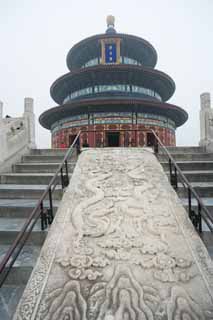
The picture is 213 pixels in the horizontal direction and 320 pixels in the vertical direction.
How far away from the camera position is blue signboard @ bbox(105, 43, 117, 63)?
18891 millimetres

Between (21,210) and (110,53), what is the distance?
17984 millimetres

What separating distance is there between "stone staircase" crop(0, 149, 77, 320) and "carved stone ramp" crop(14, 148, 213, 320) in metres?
0.31

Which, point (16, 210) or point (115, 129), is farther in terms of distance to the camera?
point (115, 129)

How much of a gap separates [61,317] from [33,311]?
342 millimetres

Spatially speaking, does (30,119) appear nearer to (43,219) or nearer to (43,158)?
(43,158)

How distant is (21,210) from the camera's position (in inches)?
185

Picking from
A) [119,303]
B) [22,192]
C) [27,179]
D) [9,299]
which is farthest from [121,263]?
[27,179]

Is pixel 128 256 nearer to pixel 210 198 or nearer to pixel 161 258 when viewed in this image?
pixel 161 258

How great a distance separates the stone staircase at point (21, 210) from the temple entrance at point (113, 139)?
7101mm

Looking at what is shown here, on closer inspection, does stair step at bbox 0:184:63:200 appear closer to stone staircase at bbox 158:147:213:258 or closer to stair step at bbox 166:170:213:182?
stone staircase at bbox 158:147:213:258

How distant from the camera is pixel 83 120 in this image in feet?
52.0

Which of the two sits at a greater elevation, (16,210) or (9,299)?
(16,210)

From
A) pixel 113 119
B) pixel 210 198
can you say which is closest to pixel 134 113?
pixel 113 119

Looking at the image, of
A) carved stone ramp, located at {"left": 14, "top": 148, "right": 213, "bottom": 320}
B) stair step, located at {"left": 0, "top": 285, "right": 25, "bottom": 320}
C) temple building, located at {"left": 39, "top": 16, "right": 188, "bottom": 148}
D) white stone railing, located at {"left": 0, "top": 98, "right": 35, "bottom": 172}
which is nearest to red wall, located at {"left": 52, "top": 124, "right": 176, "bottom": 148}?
temple building, located at {"left": 39, "top": 16, "right": 188, "bottom": 148}
